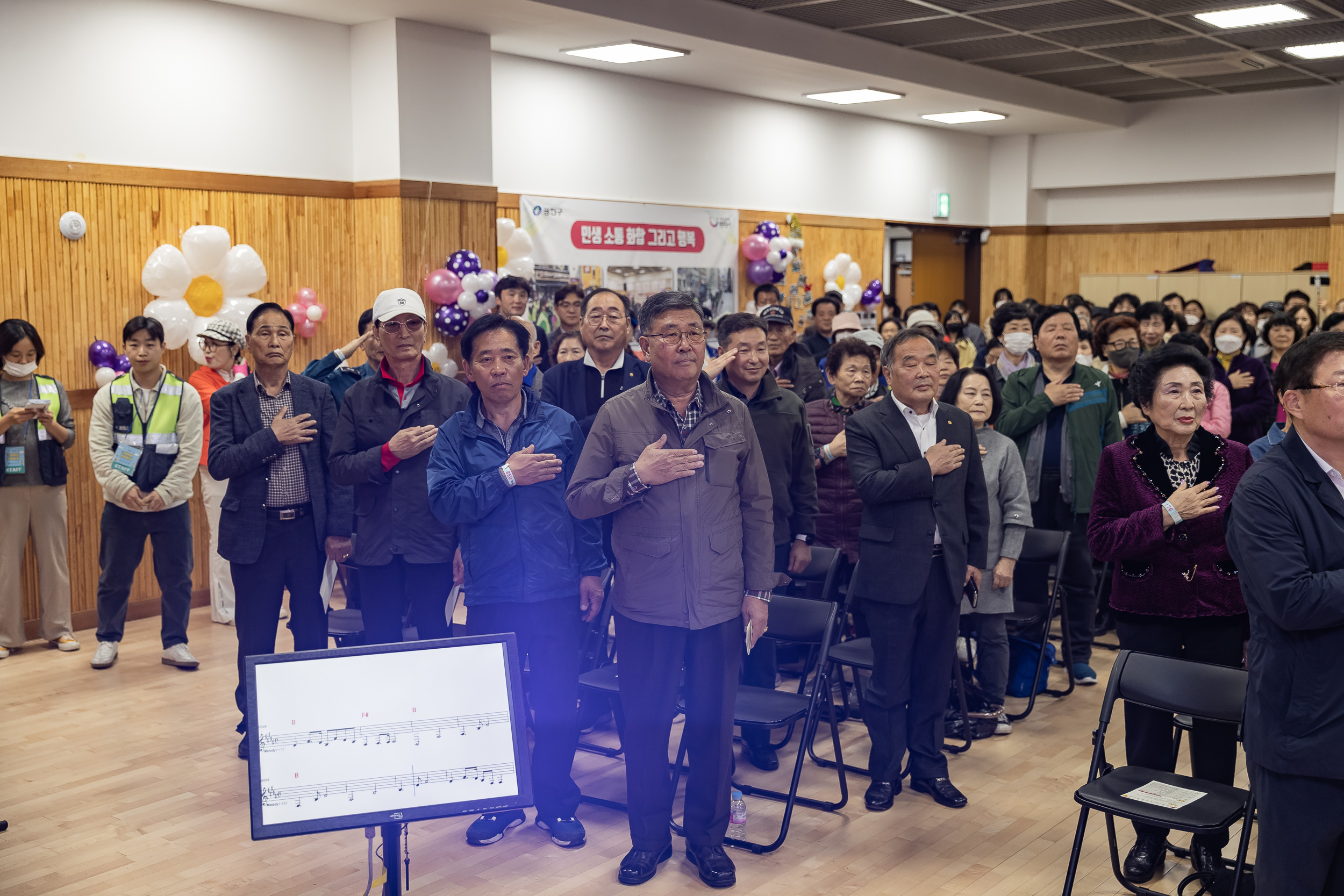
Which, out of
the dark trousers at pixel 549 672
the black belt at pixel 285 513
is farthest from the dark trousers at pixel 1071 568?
the black belt at pixel 285 513

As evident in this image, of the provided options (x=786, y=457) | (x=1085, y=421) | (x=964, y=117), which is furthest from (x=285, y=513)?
(x=964, y=117)

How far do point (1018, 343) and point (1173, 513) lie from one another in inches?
125

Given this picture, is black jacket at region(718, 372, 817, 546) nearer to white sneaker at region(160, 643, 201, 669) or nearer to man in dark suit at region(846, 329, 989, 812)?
man in dark suit at region(846, 329, 989, 812)

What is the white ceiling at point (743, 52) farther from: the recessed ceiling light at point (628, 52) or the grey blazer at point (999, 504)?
the grey blazer at point (999, 504)

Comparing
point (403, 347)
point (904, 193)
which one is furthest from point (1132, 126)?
point (403, 347)

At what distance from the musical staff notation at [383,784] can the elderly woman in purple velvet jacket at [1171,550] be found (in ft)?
7.02

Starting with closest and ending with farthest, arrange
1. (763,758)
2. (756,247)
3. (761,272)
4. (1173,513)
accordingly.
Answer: (1173,513)
(763,758)
(756,247)
(761,272)

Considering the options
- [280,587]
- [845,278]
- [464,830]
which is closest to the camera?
[464,830]

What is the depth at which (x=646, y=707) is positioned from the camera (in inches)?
147

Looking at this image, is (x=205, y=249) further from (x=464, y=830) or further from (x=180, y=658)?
(x=464, y=830)

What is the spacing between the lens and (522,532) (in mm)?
3879

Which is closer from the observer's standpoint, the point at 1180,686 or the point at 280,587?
the point at 1180,686

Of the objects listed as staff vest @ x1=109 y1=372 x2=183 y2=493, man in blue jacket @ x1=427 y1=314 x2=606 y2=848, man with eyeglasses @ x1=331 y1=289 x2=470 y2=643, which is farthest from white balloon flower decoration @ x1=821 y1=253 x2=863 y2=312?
man in blue jacket @ x1=427 y1=314 x2=606 y2=848

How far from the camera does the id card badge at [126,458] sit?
5969 mm
